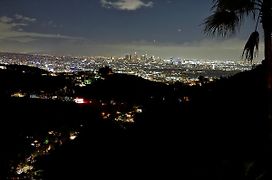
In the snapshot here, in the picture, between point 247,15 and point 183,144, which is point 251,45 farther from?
point 183,144

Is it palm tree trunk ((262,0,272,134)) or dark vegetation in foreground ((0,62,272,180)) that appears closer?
palm tree trunk ((262,0,272,134))

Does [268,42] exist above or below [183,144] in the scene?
above

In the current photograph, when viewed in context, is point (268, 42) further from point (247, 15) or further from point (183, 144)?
point (183, 144)

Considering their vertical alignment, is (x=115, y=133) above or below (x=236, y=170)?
below

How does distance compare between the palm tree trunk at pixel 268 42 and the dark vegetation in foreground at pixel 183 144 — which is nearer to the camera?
the palm tree trunk at pixel 268 42

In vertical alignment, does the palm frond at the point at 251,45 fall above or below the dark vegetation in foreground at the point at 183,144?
above

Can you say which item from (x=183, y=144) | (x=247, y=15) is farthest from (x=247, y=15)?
(x=183, y=144)

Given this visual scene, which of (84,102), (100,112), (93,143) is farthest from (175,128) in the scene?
(84,102)

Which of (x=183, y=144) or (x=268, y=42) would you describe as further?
(x=183, y=144)

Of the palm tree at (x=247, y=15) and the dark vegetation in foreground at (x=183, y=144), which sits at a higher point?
the palm tree at (x=247, y=15)

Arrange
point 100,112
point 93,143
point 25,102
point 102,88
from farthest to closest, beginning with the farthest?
point 102,88 < point 25,102 < point 100,112 < point 93,143

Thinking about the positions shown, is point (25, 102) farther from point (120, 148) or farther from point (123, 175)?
point (123, 175)
